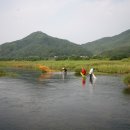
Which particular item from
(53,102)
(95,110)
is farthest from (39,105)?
(95,110)

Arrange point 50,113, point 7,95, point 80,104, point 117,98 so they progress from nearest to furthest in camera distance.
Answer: point 50,113 < point 80,104 < point 117,98 < point 7,95

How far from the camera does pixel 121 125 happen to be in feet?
50.0

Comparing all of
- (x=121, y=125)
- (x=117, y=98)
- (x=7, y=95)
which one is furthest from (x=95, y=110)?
(x=7, y=95)

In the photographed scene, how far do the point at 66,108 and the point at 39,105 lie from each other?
92.4 inches

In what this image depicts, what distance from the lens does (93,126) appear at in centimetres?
1509

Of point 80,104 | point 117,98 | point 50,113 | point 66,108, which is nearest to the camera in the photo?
point 50,113

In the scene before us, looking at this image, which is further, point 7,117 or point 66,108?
point 66,108

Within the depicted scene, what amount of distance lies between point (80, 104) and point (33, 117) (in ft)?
17.9

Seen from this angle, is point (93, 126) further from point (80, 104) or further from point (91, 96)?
point (91, 96)

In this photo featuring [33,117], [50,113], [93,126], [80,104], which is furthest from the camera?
[80,104]

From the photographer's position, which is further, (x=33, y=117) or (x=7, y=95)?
(x=7, y=95)

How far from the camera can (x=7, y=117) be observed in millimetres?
17047

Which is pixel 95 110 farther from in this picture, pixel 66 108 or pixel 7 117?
pixel 7 117

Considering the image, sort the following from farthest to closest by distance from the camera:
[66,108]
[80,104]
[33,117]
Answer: [80,104], [66,108], [33,117]
